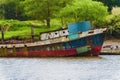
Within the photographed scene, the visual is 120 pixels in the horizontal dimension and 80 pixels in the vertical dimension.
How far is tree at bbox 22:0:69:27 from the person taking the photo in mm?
126438

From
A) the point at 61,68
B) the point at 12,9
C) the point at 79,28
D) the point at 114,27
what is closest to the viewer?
the point at 61,68

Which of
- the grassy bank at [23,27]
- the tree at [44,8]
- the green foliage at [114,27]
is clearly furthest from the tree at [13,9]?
the green foliage at [114,27]

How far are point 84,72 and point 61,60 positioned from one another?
16.8 metres

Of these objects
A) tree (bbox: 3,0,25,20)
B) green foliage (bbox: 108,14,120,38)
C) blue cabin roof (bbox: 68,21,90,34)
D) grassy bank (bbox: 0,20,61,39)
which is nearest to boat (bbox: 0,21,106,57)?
blue cabin roof (bbox: 68,21,90,34)

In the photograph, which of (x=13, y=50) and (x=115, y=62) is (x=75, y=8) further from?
(x=115, y=62)

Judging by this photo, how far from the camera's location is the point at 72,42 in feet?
345

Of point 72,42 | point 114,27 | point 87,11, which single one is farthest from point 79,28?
point 114,27

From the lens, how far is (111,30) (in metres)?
119

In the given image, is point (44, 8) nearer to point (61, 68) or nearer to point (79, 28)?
point (79, 28)

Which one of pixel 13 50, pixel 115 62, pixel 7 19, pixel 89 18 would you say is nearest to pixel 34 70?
pixel 115 62

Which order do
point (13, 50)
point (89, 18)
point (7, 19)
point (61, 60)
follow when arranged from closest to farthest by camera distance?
point (61, 60) < point (13, 50) < point (89, 18) < point (7, 19)

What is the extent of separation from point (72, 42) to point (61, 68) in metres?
17.1

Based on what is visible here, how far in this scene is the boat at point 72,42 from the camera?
105 m

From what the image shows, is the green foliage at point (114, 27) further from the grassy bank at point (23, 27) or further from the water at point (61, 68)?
the water at point (61, 68)
